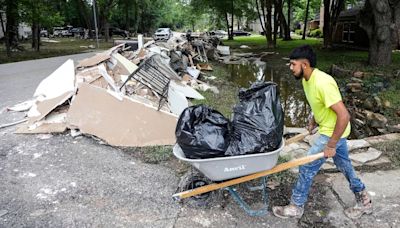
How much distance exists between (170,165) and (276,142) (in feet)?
6.01

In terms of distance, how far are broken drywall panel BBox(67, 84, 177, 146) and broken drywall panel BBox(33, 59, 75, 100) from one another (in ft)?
3.32

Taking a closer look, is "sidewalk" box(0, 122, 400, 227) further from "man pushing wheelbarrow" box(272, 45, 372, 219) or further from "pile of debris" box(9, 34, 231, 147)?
"pile of debris" box(9, 34, 231, 147)

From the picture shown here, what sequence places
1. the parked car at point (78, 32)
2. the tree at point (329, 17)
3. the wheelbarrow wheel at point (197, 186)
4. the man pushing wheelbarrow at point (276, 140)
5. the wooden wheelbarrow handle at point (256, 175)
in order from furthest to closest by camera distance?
1. the parked car at point (78, 32)
2. the tree at point (329, 17)
3. the wheelbarrow wheel at point (197, 186)
4. the wooden wheelbarrow handle at point (256, 175)
5. the man pushing wheelbarrow at point (276, 140)

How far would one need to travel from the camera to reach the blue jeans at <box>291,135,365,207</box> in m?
3.12

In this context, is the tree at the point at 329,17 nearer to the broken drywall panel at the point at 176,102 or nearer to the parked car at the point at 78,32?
the broken drywall panel at the point at 176,102

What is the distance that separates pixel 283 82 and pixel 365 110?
5.06 m

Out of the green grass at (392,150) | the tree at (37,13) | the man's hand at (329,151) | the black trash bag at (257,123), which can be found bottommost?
the green grass at (392,150)

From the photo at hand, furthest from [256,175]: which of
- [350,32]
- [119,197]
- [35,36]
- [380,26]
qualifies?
[350,32]

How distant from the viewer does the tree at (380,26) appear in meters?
12.1

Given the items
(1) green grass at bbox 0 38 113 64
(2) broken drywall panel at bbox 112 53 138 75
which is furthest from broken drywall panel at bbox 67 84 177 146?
(1) green grass at bbox 0 38 113 64

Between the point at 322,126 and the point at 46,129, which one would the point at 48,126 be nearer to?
the point at 46,129

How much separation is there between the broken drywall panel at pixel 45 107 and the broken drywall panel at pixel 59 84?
0.51ft

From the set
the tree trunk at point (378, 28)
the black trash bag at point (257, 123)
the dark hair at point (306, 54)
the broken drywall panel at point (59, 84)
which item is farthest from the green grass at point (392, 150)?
the tree trunk at point (378, 28)

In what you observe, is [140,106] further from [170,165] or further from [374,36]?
[374,36]
